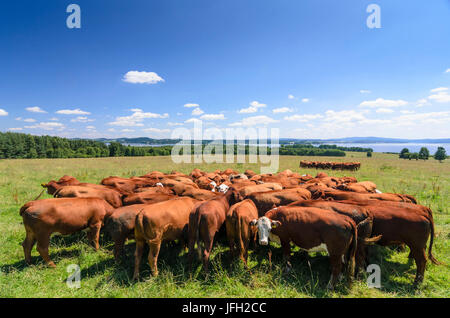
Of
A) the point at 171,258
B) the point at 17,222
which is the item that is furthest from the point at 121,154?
the point at 171,258

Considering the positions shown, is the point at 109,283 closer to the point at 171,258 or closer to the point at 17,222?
the point at 171,258

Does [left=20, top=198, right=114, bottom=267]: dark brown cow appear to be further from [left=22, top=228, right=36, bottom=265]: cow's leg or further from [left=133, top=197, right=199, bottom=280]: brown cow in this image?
[left=133, top=197, right=199, bottom=280]: brown cow

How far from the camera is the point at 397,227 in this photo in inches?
186

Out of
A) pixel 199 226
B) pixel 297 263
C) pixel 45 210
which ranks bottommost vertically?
pixel 297 263

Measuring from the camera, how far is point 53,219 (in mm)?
5098

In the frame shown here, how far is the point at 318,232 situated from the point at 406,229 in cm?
208

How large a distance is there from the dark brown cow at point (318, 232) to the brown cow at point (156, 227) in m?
2.07

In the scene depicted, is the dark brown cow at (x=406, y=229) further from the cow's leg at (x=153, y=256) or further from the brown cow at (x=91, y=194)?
the brown cow at (x=91, y=194)

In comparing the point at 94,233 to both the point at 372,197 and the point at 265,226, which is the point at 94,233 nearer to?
the point at 265,226

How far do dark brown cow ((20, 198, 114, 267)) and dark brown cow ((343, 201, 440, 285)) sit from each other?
7.66 meters

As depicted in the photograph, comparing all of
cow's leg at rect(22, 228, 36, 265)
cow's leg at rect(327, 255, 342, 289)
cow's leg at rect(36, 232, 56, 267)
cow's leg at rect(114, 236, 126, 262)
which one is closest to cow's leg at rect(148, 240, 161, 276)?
cow's leg at rect(114, 236, 126, 262)
